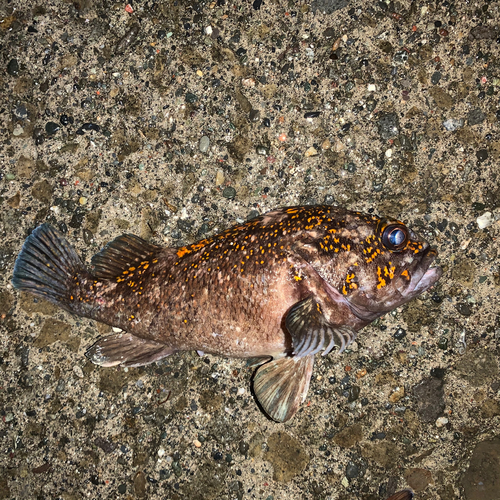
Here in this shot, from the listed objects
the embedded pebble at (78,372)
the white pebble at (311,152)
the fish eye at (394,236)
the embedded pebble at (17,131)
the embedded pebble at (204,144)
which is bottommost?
the embedded pebble at (78,372)

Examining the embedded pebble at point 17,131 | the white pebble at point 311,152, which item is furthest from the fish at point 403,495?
the embedded pebble at point 17,131

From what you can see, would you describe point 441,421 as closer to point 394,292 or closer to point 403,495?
point 403,495

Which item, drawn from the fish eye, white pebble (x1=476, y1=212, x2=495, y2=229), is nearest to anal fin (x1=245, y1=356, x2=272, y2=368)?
the fish eye

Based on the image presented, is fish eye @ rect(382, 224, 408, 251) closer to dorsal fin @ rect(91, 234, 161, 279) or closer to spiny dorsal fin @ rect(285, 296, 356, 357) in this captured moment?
spiny dorsal fin @ rect(285, 296, 356, 357)

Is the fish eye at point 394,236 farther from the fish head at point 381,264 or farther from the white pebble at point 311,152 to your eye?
the white pebble at point 311,152

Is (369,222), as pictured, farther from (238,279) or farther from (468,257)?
(468,257)

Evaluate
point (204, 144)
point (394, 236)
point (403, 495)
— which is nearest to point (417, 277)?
point (394, 236)
